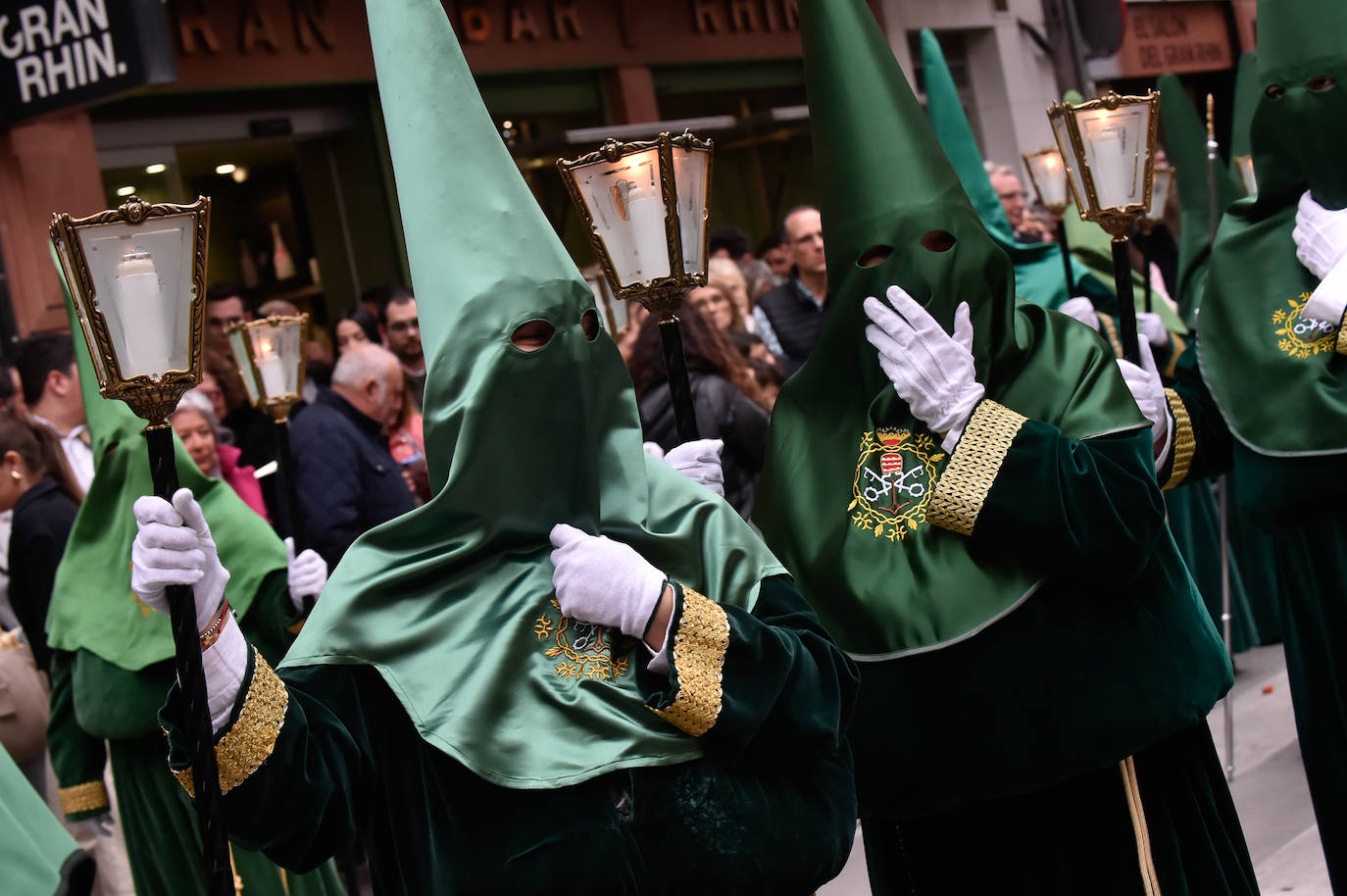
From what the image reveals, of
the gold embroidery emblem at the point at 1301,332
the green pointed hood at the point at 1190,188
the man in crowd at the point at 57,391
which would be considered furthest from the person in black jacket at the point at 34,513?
the green pointed hood at the point at 1190,188

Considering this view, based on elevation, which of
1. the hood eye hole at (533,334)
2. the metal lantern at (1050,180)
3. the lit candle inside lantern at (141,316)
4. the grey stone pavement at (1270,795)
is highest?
the metal lantern at (1050,180)

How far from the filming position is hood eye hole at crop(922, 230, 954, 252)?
362 cm

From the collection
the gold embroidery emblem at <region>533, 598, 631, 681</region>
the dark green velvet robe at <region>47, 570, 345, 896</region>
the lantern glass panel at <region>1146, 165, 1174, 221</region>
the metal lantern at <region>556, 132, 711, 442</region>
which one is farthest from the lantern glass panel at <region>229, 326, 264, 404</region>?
the lantern glass panel at <region>1146, 165, 1174, 221</region>

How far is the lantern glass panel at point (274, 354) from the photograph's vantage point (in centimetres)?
530

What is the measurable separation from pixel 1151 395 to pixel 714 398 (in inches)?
88.6

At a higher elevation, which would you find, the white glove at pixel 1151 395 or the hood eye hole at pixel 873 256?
the hood eye hole at pixel 873 256

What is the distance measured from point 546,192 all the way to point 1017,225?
3479mm

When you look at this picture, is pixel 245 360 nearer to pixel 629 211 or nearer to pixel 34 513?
pixel 34 513

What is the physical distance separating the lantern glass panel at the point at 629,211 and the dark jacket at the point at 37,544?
290 centimetres

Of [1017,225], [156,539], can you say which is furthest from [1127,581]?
[1017,225]

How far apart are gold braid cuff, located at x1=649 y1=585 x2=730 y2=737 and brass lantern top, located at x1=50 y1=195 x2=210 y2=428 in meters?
0.89

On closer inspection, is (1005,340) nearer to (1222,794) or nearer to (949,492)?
(949,492)

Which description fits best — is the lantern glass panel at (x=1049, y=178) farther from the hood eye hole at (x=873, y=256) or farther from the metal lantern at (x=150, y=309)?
the metal lantern at (x=150, y=309)

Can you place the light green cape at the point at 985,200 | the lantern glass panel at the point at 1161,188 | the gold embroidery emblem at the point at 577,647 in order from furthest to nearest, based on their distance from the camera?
1. the lantern glass panel at the point at 1161,188
2. the light green cape at the point at 985,200
3. the gold embroidery emblem at the point at 577,647
